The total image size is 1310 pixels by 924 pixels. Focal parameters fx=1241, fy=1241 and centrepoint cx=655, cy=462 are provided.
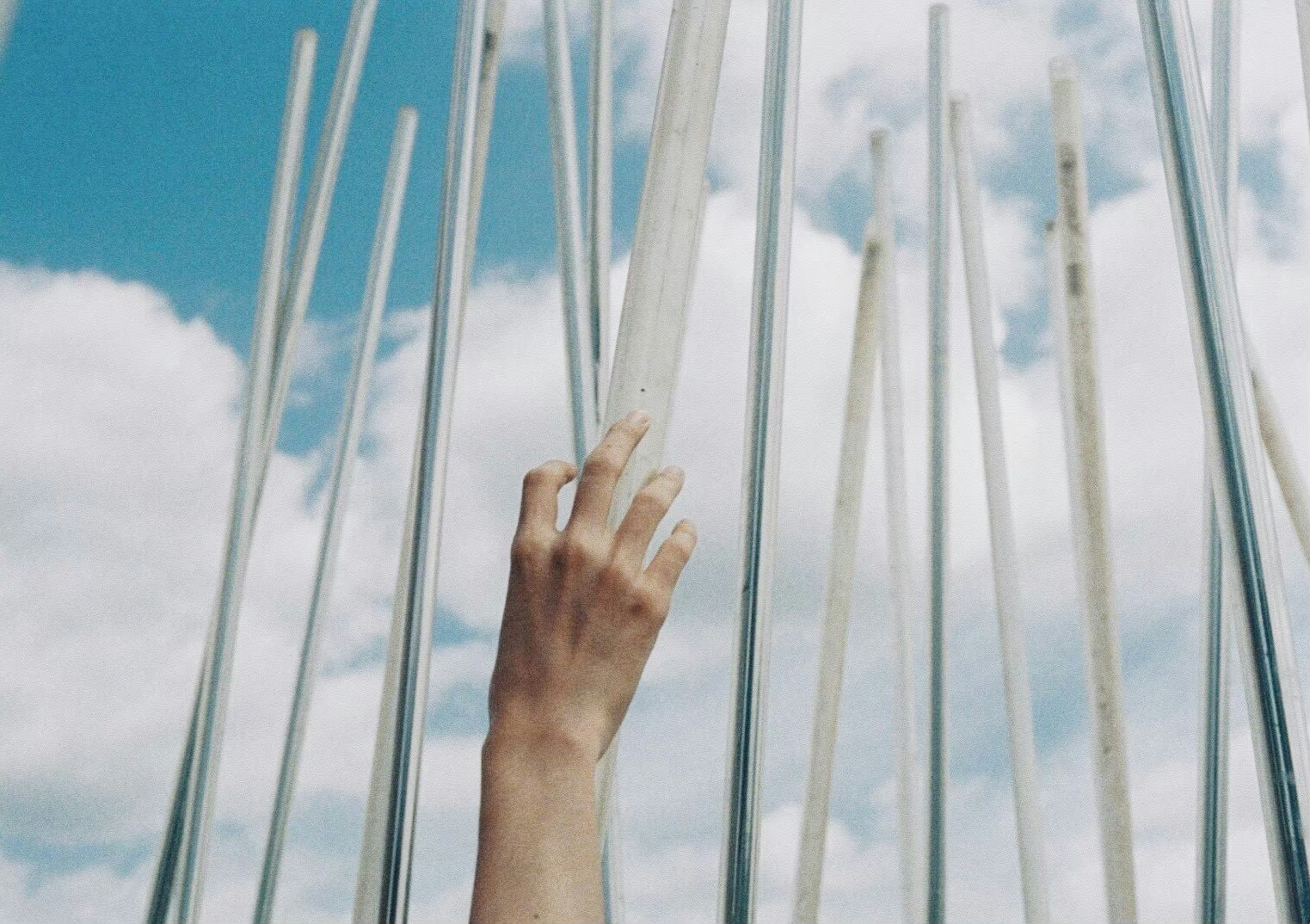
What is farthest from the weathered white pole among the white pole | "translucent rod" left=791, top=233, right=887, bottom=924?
the white pole

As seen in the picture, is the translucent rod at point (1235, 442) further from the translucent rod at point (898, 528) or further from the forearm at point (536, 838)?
the translucent rod at point (898, 528)

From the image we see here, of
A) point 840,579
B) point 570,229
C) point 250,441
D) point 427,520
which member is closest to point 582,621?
point 427,520

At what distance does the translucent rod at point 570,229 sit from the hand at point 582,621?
3.12 ft

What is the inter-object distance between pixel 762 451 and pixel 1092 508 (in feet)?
5.89

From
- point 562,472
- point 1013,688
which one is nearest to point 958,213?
point 1013,688

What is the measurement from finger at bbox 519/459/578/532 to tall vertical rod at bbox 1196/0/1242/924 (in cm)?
161

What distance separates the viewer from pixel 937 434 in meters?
2.95

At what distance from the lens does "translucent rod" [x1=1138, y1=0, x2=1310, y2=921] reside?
121 cm

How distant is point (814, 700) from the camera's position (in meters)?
3.40

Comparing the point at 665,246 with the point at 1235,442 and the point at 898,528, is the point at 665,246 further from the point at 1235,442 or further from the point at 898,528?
the point at 898,528

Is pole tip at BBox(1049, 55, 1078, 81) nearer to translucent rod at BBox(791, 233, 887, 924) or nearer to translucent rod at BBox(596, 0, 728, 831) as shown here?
translucent rod at BBox(791, 233, 887, 924)

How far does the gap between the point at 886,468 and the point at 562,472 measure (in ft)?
8.65

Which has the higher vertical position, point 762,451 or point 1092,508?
point 1092,508

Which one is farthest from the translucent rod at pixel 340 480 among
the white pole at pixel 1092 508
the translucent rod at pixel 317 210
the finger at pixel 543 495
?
the finger at pixel 543 495
